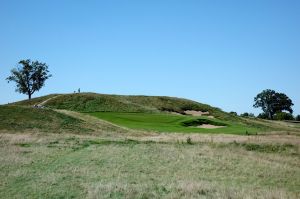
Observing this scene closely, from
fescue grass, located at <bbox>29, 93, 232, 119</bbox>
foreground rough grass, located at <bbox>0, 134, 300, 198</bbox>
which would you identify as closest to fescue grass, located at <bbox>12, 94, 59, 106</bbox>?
fescue grass, located at <bbox>29, 93, 232, 119</bbox>

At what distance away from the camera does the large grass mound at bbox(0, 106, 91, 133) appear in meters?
49.2

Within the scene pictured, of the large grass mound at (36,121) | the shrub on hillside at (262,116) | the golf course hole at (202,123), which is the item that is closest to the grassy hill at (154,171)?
the large grass mound at (36,121)

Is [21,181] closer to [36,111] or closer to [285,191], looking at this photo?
[285,191]

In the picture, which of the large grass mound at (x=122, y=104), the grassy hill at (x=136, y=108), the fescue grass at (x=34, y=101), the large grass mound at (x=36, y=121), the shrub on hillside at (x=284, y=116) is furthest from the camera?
→ the shrub on hillside at (x=284, y=116)

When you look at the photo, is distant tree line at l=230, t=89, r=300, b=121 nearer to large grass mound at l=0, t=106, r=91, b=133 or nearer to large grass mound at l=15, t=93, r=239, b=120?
large grass mound at l=15, t=93, r=239, b=120

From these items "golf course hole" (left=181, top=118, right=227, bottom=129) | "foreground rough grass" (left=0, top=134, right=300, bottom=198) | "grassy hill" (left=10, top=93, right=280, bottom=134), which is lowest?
"foreground rough grass" (left=0, top=134, right=300, bottom=198)

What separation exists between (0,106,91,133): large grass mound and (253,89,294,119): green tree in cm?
11000

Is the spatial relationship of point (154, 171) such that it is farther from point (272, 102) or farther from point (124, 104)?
point (272, 102)

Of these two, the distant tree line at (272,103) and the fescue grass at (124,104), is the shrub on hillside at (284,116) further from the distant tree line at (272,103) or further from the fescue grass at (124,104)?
the fescue grass at (124,104)

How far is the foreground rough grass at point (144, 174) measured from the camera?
15.5m

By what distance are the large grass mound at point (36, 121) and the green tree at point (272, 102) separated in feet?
361

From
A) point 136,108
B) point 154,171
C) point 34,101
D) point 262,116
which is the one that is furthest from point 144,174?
point 262,116

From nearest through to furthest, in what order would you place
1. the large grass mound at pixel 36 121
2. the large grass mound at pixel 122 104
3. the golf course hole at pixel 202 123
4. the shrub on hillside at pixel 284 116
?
the large grass mound at pixel 36 121, the golf course hole at pixel 202 123, the large grass mound at pixel 122 104, the shrub on hillside at pixel 284 116

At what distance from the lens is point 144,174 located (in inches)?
778
